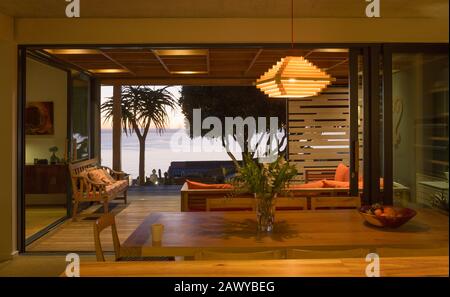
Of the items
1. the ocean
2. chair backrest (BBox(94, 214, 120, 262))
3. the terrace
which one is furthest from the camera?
the ocean

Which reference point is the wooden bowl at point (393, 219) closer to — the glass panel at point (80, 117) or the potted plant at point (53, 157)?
the glass panel at point (80, 117)

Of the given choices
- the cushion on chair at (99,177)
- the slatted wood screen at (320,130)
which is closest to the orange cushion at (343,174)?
the slatted wood screen at (320,130)

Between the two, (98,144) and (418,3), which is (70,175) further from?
(418,3)

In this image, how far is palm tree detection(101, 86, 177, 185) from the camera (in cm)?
918

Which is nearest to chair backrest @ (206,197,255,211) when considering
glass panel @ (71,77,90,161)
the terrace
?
the terrace

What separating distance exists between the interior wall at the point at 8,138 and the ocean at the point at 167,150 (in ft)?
15.4

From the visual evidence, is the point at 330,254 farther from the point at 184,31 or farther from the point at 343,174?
the point at 343,174

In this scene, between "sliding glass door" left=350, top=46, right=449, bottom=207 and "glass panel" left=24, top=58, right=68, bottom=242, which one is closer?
"sliding glass door" left=350, top=46, right=449, bottom=207

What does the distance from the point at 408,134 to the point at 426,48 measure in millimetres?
805

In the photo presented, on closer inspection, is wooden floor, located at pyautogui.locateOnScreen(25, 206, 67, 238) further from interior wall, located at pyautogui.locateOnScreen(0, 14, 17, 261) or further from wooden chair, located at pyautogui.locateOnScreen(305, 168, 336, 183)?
wooden chair, located at pyautogui.locateOnScreen(305, 168, 336, 183)

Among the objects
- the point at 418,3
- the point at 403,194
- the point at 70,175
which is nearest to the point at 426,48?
the point at 418,3

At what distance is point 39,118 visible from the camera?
7172mm

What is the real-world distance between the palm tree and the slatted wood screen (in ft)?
8.81
